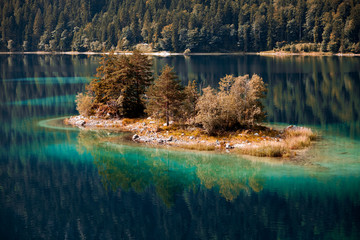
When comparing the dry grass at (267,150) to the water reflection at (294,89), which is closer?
the dry grass at (267,150)

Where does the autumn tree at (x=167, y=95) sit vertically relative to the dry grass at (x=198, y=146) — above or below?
above

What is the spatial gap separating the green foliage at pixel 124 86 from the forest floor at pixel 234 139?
271 inches

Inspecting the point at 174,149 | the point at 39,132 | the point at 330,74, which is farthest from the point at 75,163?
the point at 330,74

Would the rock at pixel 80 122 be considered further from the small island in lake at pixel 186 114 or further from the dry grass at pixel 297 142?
the dry grass at pixel 297 142

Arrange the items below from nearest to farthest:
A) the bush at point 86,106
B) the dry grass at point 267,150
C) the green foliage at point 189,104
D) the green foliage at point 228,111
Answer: the dry grass at point 267,150
the green foliage at point 228,111
the green foliage at point 189,104
the bush at point 86,106

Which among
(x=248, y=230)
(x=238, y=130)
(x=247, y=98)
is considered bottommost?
(x=248, y=230)

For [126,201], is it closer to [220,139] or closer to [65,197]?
[65,197]

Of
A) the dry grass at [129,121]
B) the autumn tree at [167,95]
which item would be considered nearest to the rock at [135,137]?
the autumn tree at [167,95]

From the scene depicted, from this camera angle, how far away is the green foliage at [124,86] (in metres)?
68.4

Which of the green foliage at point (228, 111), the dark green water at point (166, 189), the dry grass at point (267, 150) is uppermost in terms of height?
the green foliage at point (228, 111)

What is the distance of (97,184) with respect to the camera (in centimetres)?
4297

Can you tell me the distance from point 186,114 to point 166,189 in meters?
19.9

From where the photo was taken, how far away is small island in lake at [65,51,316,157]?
52844 mm

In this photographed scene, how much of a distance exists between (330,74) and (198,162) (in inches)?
3711
